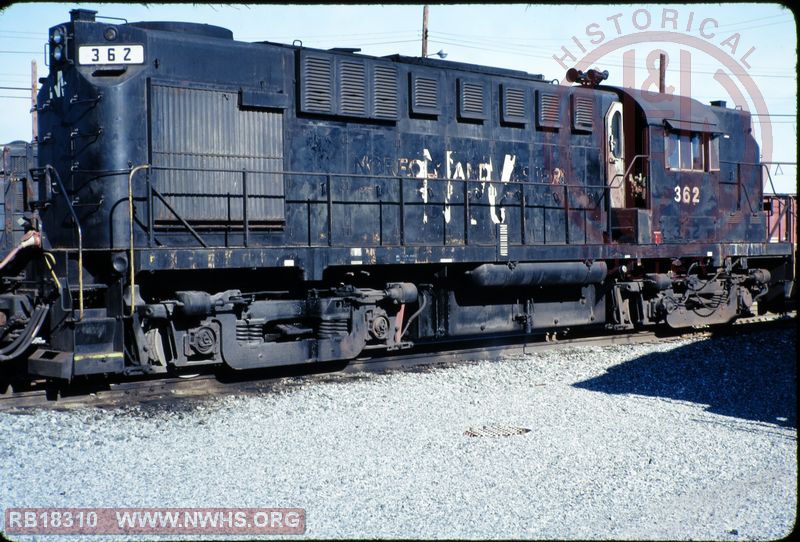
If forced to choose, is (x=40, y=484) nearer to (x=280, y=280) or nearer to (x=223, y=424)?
(x=223, y=424)

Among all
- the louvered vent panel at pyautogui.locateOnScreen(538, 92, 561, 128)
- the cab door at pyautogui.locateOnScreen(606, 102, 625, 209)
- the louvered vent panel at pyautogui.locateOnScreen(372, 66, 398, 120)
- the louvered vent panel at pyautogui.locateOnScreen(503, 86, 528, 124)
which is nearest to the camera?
the louvered vent panel at pyautogui.locateOnScreen(372, 66, 398, 120)

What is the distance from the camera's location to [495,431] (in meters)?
7.75

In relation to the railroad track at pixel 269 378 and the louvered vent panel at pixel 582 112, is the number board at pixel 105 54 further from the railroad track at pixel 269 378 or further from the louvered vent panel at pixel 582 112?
the louvered vent panel at pixel 582 112

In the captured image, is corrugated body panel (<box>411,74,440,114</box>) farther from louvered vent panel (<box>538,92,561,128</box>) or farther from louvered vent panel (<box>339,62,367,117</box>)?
louvered vent panel (<box>538,92,561,128</box>)

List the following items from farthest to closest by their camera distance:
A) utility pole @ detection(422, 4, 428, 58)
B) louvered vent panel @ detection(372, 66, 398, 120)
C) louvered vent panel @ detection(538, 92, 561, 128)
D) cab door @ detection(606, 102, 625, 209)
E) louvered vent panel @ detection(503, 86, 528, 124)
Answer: utility pole @ detection(422, 4, 428, 58), cab door @ detection(606, 102, 625, 209), louvered vent panel @ detection(538, 92, 561, 128), louvered vent panel @ detection(503, 86, 528, 124), louvered vent panel @ detection(372, 66, 398, 120)

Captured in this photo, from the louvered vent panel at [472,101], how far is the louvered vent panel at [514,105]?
1.44 feet

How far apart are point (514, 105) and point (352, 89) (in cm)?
298

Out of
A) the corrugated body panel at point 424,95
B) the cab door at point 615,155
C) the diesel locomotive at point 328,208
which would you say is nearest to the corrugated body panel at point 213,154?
the diesel locomotive at point 328,208

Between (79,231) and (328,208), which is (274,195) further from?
(79,231)

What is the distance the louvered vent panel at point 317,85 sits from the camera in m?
10.7

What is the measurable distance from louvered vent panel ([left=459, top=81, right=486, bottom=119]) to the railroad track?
11.5ft

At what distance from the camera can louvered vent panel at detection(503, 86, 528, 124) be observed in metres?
12.8

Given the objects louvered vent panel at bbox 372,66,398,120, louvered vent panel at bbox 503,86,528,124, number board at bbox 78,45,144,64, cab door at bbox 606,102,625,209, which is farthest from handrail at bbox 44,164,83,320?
cab door at bbox 606,102,625,209

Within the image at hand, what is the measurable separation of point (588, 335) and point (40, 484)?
33.9 feet
